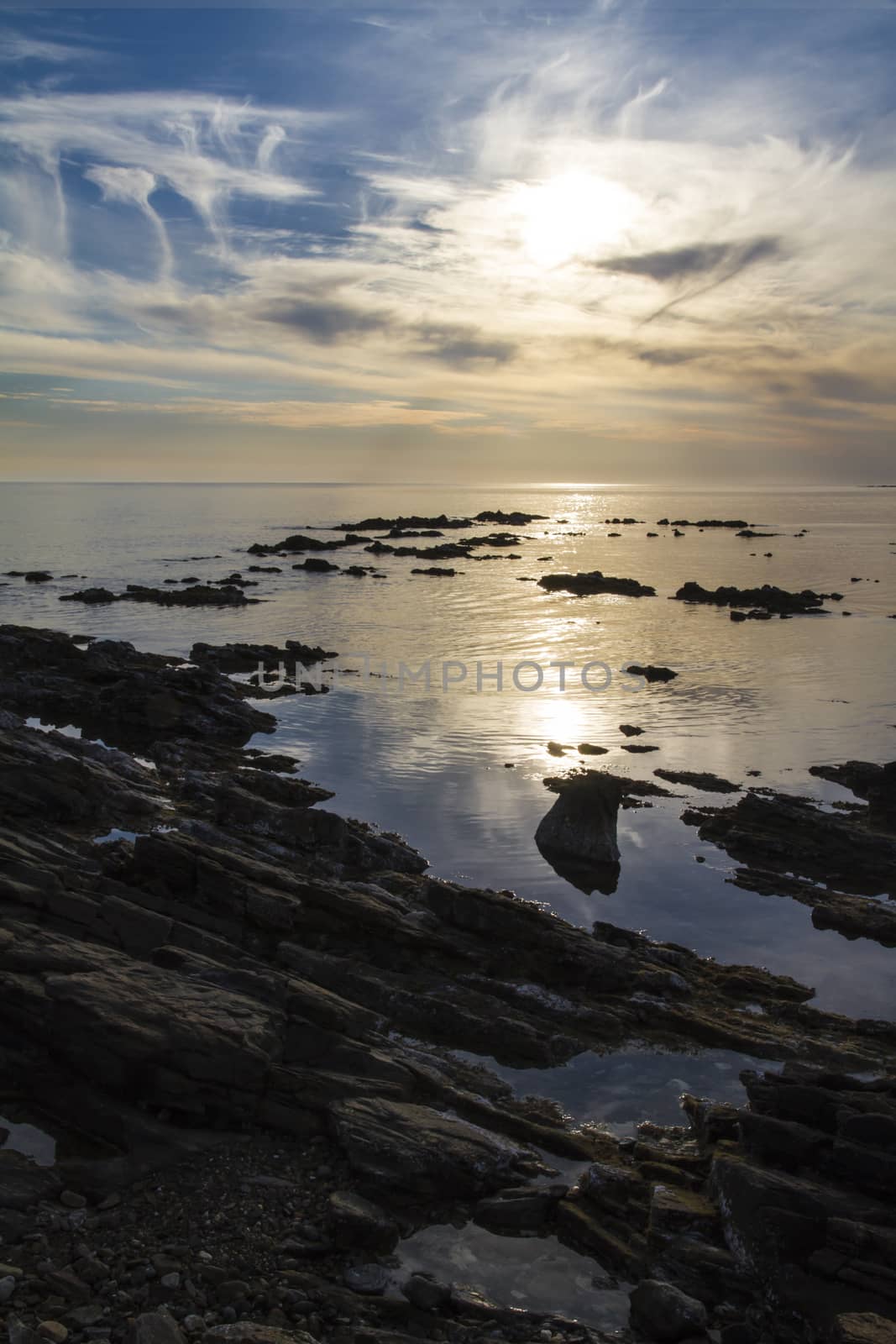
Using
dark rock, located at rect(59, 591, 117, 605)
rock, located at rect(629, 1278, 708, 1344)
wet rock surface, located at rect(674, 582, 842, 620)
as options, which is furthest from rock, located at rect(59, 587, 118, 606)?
rock, located at rect(629, 1278, 708, 1344)

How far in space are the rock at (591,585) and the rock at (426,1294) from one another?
8582 cm

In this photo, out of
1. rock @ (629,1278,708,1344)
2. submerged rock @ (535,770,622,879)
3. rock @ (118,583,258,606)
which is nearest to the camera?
rock @ (629,1278,708,1344)

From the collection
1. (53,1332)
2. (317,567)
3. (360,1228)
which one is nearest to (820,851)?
(360,1228)

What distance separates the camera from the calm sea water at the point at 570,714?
23797 millimetres

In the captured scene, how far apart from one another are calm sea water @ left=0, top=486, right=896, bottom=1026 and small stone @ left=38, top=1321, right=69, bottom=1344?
15.3m

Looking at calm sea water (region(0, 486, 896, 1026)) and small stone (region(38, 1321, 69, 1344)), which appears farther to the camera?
calm sea water (region(0, 486, 896, 1026))

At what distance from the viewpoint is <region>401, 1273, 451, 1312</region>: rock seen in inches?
409

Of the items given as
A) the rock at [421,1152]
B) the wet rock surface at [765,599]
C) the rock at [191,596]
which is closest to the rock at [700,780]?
the rock at [421,1152]

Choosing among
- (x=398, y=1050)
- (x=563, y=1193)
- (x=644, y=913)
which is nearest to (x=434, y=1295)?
(x=563, y=1193)

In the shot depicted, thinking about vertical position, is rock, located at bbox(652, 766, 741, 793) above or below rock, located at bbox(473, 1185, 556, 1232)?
above

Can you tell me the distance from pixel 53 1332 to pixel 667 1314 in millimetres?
6583

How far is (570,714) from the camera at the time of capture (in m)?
43.8

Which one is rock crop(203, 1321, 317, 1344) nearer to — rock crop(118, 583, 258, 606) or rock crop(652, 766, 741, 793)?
rock crop(652, 766, 741, 793)

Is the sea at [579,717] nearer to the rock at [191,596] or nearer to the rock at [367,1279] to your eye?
the rock at [191,596]
